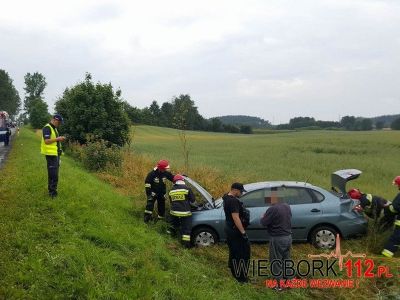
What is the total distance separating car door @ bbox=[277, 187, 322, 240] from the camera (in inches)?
360

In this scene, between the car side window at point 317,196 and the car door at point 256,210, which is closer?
the car door at point 256,210

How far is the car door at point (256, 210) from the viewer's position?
9203 mm

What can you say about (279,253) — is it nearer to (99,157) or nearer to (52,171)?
(52,171)

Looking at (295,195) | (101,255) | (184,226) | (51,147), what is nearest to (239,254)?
(184,226)

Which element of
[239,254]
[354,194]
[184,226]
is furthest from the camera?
[354,194]

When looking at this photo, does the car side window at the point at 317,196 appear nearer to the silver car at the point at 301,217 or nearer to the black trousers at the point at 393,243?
the silver car at the point at 301,217

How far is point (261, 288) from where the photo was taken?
7.19m

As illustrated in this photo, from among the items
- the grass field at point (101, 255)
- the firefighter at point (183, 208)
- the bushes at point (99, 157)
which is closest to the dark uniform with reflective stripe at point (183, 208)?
the firefighter at point (183, 208)

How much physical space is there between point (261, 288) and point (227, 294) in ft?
3.11

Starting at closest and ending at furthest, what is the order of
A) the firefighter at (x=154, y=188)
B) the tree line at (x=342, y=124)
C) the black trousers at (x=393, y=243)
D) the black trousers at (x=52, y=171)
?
the black trousers at (x=393, y=243) → the black trousers at (x=52, y=171) → the firefighter at (x=154, y=188) → the tree line at (x=342, y=124)

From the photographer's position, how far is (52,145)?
859cm

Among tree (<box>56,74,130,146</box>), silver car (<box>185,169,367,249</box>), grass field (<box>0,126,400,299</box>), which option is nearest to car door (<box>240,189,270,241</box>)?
silver car (<box>185,169,367,249</box>)

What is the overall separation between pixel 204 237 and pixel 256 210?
1.30m

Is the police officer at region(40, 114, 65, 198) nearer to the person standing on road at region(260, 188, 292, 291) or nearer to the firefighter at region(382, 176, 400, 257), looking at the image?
the person standing on road at region(260, 188, 292, 291)
